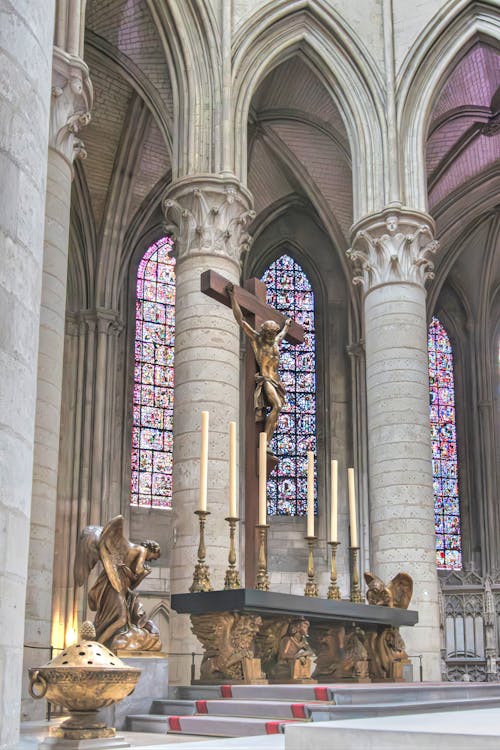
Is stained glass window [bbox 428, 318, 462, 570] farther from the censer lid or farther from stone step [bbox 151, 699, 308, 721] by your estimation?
the censer lid

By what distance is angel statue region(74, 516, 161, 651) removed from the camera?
25.8 ft

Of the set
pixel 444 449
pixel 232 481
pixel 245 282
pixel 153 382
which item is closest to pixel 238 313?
pixel 232 481

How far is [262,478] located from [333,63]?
10303mm

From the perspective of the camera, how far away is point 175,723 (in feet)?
22.6

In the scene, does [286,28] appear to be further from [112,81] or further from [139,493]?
[139,493]

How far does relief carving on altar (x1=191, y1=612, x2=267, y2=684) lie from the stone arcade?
0.44m

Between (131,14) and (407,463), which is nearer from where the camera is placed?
(407,463)

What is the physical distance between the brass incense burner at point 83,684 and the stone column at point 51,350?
4.31 metres

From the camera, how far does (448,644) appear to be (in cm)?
2002

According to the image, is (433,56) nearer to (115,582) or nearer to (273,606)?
(273,606)

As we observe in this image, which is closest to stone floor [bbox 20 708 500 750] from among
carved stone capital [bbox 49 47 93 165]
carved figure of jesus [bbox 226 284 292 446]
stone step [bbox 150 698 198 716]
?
stone step [bbox 150 698 198 716]

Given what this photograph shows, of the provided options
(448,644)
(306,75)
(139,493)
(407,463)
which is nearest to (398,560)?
(407,463)

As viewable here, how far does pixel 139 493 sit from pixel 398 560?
27.9ft

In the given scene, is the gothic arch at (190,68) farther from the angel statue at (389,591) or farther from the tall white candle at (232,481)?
the tall white candle at (232,481)
